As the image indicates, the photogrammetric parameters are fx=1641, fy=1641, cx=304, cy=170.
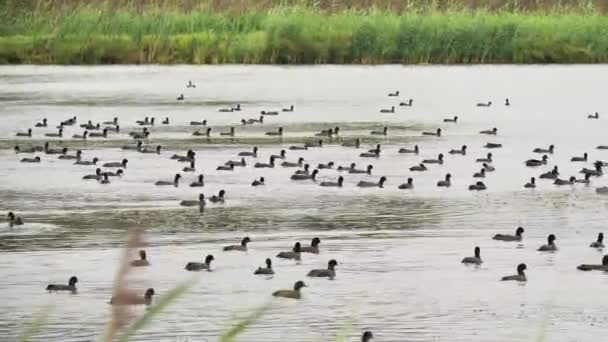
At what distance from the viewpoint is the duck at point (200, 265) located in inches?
611

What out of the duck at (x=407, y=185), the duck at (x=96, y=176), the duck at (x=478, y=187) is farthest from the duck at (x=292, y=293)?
the duck at (x=96, y=176)

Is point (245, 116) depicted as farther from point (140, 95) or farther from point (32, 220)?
point (32, 220)

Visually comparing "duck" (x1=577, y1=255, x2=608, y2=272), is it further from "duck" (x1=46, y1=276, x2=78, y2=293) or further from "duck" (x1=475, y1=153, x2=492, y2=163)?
"duck" (x1=475, y1=153, x2=492, y2=163)

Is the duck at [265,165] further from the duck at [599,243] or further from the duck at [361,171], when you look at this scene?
the duck at [599,243]

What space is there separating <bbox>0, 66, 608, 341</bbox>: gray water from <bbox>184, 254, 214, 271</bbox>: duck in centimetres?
15

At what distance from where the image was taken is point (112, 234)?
18.7 metres

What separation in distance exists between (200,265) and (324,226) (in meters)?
4.06

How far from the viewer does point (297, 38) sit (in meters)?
48.7

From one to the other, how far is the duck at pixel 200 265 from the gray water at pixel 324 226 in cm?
15

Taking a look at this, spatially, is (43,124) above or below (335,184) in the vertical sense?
below

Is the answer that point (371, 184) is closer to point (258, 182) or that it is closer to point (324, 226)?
point (258, 182)

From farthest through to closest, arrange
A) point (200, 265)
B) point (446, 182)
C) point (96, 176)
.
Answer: point (96, 176) → point (446, 182) → point (200, 265)

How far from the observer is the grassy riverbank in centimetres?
4709

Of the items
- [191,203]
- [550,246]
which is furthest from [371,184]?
[550,246]
